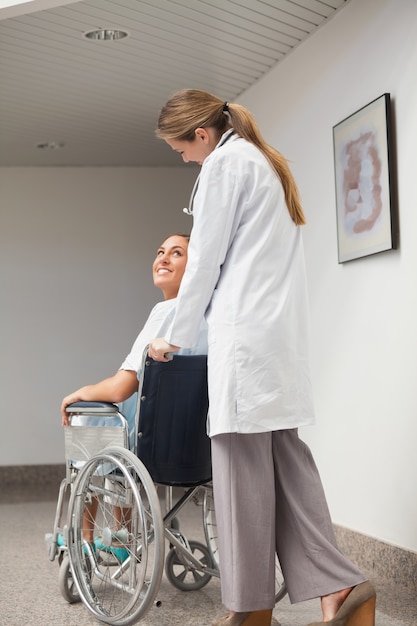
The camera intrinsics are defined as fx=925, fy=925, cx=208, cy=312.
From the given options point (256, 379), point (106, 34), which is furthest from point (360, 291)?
point (106, 34)

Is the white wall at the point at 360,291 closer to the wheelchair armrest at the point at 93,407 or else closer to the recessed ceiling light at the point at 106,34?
the recessed ceiling light at the point at 106,34

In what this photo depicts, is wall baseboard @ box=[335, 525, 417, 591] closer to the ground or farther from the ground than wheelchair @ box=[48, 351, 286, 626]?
closer to the ground

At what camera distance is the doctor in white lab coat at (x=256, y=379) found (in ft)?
7.95

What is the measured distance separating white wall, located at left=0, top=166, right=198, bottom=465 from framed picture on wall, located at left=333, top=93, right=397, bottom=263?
3387mm

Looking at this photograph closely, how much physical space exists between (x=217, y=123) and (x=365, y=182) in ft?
3.74

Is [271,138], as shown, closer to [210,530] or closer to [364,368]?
[364,368]

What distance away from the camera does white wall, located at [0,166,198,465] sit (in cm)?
696

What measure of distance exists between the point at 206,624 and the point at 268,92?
291cm

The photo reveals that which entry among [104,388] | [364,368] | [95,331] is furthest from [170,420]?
[95,331]

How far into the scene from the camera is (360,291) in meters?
3.71

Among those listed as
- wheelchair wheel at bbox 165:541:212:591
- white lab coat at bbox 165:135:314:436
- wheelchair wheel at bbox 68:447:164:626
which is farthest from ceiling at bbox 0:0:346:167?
A: wheelchair wheel at bbox 165:541:212:591

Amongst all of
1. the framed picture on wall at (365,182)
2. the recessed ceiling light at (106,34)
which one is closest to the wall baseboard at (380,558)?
the framed picture on wall at (365,182)

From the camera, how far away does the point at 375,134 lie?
349 centimetres

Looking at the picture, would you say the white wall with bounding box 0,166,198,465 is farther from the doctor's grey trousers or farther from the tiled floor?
the doctor's grey trousers
